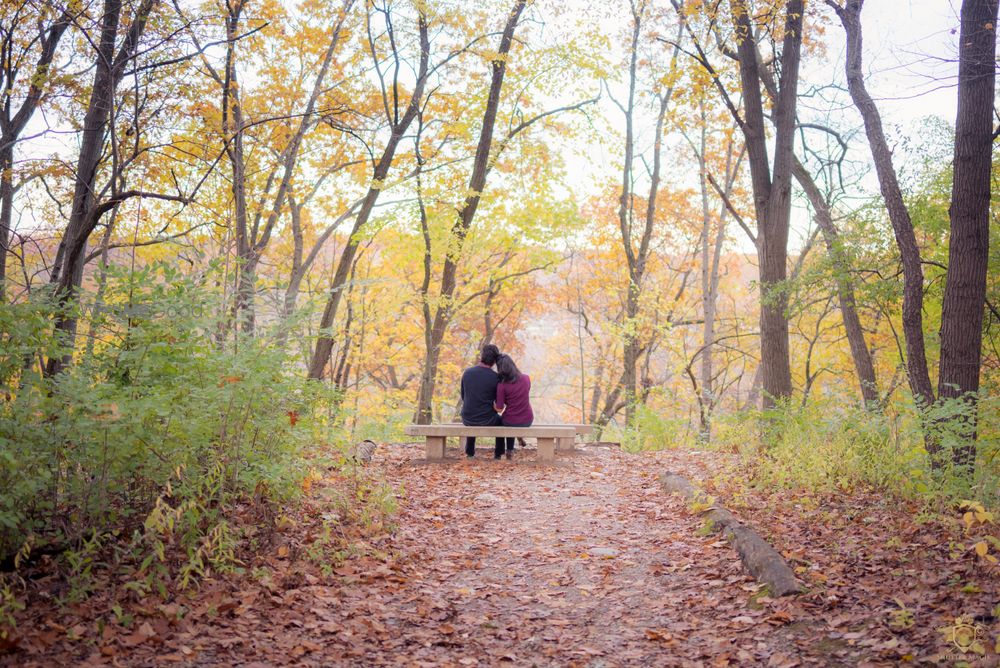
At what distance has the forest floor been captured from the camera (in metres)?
3.68

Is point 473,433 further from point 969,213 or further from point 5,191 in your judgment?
point 5,191

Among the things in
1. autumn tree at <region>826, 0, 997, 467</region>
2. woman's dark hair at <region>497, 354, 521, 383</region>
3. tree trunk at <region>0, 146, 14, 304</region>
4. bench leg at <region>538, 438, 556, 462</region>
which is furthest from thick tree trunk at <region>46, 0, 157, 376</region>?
autumn tree at <region>826, 0, 997, 467</region>

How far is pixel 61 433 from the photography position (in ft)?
12.8

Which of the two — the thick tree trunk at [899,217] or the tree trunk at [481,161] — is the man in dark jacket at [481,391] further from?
the tree trunk at [481,161]

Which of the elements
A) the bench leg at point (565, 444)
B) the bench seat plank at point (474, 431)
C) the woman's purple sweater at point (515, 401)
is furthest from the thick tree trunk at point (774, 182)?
the woman's purple sweater at point (515, 401)

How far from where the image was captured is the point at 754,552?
505 cm

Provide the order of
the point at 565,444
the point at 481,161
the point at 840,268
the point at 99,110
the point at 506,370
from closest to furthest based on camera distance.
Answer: the point at 99,110
the point at 840,268
the point at 506,370
the point at 565,444
the point at 481,161

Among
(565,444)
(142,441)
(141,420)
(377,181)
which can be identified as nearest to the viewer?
(141,420)

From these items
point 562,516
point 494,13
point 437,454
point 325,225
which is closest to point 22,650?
point 562,516

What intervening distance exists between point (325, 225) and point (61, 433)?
15.3 meters

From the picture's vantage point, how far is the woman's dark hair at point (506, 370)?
9930 millimetres

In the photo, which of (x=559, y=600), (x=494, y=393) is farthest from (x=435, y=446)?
(x=559, y=600)

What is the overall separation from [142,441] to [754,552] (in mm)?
4154
